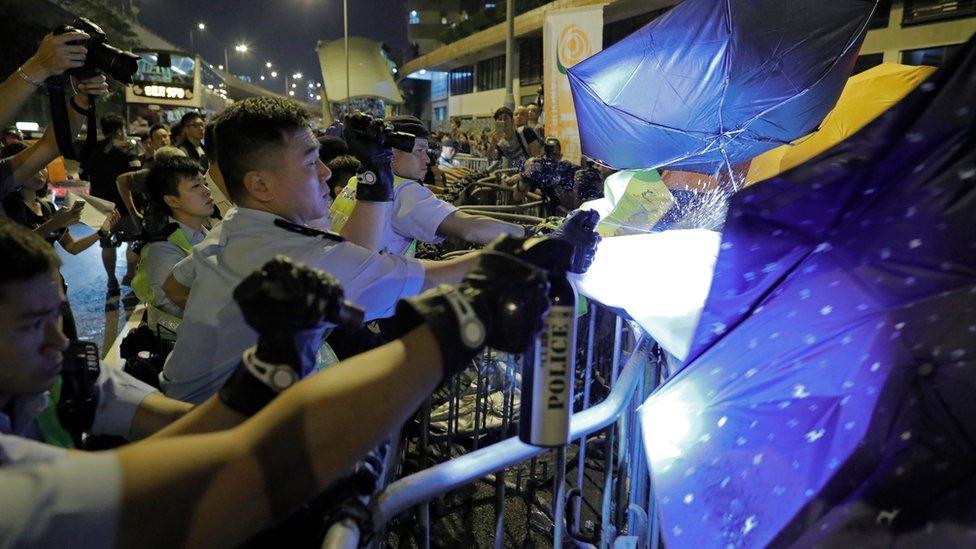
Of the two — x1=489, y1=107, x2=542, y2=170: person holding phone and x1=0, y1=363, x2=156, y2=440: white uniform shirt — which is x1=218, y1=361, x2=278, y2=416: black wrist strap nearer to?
x1=0, y1=363, x2=156, y2=440: white uniform shirt

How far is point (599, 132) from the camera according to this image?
5.44m

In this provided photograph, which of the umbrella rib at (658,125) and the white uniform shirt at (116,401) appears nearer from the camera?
the white uniform shirt at (116,401)

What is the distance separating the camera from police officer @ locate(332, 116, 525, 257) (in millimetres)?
3265

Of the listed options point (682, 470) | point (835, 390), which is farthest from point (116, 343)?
point (835, 390)

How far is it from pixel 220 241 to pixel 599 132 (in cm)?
398

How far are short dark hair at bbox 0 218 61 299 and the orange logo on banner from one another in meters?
8.60

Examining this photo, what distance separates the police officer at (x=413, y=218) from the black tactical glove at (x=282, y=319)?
1.76 meters

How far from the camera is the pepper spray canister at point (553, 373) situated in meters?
1.35

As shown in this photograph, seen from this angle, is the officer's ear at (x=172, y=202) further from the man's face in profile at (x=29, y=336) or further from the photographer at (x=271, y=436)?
the photographer at (x=271, y=436)

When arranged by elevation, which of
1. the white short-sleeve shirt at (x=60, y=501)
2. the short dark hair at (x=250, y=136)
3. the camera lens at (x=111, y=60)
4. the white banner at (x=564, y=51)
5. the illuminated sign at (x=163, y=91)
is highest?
the illuminated sign at (x=163, y=91)

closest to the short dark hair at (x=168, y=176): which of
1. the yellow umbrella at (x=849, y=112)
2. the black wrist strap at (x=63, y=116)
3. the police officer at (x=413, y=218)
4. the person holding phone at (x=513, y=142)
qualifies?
the black wrist strap at (x=63, y=116)

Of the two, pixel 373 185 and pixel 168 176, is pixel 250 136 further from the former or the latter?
pixel 168 176

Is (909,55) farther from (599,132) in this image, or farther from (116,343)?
(116,343)

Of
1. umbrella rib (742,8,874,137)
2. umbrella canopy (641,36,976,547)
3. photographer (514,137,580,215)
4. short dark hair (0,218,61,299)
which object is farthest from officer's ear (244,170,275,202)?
umbrella rib (742,8,874,137)
